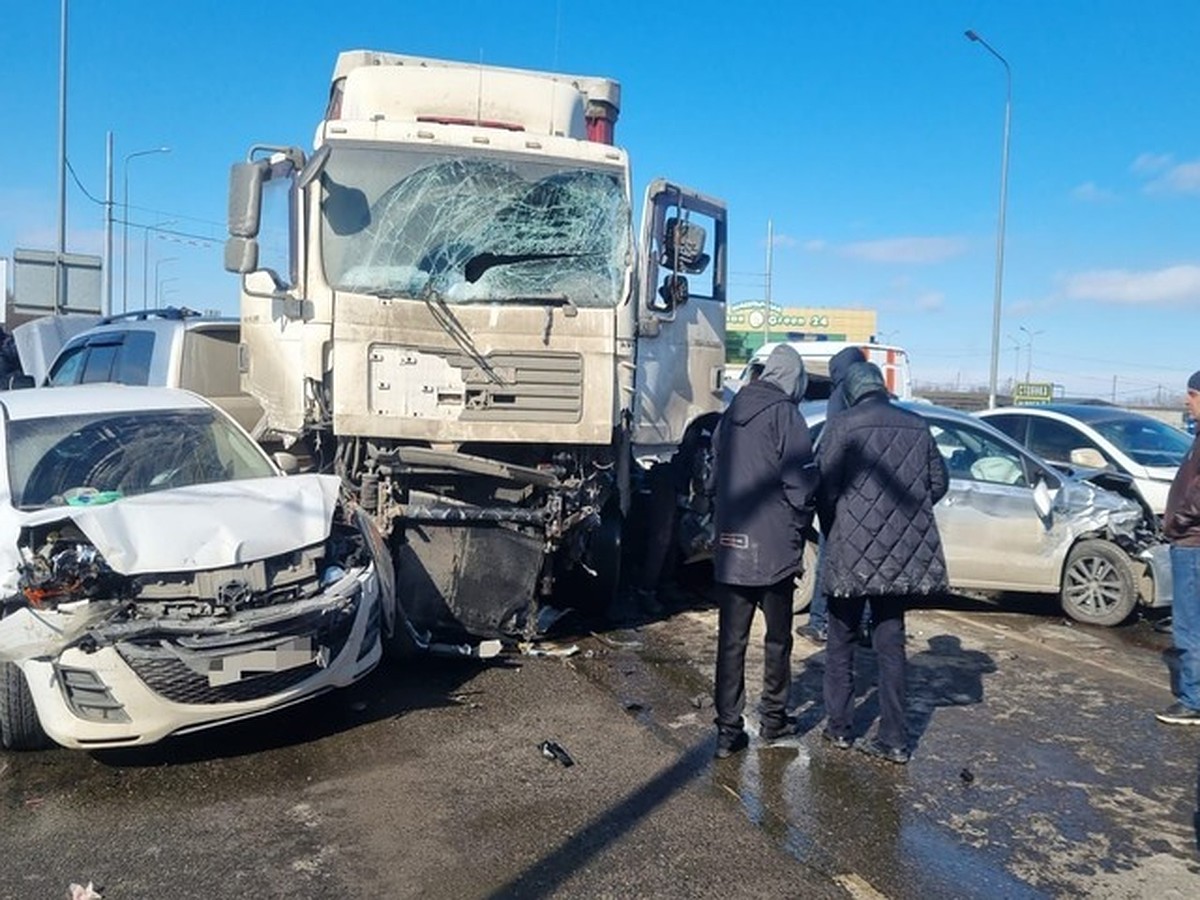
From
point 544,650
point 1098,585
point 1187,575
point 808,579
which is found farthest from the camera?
point 1098,585

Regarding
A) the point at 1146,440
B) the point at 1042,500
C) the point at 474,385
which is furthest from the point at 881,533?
the point at 1146,440

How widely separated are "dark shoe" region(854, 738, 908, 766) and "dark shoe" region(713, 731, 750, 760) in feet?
1.95

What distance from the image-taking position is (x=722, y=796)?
4781 millimetres

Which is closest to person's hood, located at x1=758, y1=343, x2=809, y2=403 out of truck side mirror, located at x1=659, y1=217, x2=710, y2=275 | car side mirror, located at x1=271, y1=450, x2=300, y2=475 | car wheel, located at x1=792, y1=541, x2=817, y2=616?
truck side mirror, located at x1=659, y1=217, x2=710, y2=275

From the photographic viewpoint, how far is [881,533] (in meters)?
5.17

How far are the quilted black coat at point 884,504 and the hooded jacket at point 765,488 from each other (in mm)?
182

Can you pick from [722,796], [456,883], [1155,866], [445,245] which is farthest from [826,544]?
[445,245]

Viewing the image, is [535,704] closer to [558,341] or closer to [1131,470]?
[558,341]

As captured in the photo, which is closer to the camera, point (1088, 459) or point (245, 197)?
point (245, 197)

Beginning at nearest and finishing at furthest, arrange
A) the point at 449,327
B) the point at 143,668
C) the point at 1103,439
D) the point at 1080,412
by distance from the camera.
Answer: the point at 143,668
the point at 449,327
the point at 1103,439
the point at 1080,412

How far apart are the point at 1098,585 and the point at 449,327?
5513 millimetres

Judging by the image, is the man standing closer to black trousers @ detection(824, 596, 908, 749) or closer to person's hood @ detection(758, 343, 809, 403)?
black trousers @ detection(824, 596, 908, 749)

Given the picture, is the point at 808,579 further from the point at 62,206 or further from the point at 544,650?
the point at 62,206

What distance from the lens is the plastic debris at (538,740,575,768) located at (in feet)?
17.0
